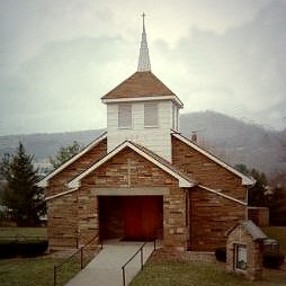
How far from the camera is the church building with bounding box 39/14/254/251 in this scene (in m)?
14.4

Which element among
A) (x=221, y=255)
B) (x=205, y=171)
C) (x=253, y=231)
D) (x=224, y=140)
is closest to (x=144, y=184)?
(x=205, y=171)

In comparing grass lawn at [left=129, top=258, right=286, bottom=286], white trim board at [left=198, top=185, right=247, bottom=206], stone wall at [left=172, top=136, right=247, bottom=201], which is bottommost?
grass lawn at [left=129, top=258, right=286, bottom=286]

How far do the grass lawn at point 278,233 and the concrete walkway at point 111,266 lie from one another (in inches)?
211

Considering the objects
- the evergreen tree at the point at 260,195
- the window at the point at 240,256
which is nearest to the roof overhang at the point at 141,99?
the window at the point at 240,256

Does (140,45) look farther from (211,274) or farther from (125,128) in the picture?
(211,274)

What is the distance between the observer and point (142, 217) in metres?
17.0

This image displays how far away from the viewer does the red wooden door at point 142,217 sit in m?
17.0

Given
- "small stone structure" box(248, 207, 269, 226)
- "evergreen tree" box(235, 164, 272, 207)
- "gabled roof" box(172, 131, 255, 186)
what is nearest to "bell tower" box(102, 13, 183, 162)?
"gabled roof" box(172, 131, 255, 186)

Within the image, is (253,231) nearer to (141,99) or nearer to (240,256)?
(240,256)

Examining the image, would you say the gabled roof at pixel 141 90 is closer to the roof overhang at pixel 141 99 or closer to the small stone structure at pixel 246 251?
the roof overhang at pixel 141 99

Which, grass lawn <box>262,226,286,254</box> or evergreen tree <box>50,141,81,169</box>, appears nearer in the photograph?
grass lawn <box>262,226,286,254</box>

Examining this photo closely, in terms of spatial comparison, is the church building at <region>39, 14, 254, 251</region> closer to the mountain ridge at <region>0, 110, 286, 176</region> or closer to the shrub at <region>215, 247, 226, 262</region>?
the shrub at <region>215, 247, 226, 262</region>

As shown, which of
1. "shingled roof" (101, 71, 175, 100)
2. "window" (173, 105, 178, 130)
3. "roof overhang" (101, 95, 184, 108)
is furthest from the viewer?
"window" (173, 105, 178, 130)

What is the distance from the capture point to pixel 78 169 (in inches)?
669
